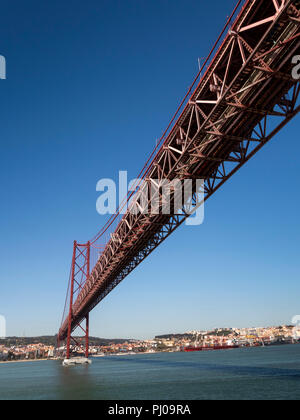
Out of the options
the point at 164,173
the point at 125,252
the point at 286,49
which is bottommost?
the point at 125,252

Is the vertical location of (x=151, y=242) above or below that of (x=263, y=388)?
above

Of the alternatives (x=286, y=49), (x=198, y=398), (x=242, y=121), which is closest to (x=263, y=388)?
(x=198, y=398)
